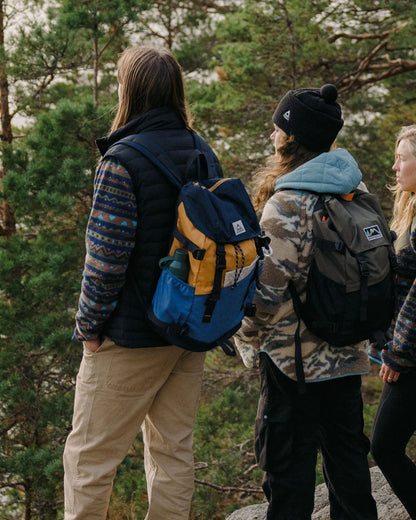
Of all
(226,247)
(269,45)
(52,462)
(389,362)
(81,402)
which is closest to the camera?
(226,247)

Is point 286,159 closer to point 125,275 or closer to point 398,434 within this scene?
point 125,275

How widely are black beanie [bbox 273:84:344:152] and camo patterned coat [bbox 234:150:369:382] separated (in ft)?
0.26

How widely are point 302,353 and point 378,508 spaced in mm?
1270

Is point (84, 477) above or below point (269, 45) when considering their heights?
below

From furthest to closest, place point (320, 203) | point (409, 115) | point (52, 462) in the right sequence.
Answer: point (409, 115), point (52, 462), point (320, 203)

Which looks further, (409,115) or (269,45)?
(409,115)

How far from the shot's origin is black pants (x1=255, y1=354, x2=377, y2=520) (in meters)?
1.90

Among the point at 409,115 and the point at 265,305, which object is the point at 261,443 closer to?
the point at 265,305

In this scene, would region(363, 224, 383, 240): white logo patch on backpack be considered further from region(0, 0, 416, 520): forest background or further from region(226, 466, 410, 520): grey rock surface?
region(0, 0, 416, 520): forest background

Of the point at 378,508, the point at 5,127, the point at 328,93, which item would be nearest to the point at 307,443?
the point at 378,508

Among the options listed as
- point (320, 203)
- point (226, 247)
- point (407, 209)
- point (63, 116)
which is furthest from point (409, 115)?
point (226, 247)

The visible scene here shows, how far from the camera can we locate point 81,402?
1775 mm

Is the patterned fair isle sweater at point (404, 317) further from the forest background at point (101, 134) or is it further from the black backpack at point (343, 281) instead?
the forest background at point (101, 134)

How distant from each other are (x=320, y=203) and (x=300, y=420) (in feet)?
2.37
